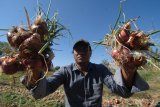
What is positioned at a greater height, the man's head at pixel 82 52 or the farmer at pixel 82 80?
the man's head at pixel 82 52

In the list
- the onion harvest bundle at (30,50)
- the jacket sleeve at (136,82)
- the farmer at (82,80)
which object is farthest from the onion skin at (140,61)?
the farmer at (82,80)

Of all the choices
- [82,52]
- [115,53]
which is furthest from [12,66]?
[82,52]

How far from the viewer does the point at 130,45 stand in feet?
6.84

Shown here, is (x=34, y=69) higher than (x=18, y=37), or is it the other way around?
(x=18, y=37)

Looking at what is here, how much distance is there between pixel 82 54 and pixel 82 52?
0.03 meters

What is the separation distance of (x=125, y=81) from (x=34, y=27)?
0.86 metres

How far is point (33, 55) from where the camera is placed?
6.81 feet

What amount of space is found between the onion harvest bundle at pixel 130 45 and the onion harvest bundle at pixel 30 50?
1.59 ft

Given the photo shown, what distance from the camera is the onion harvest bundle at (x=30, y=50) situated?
6.75 ft

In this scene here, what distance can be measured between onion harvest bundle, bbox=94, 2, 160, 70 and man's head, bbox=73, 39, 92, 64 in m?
0.89

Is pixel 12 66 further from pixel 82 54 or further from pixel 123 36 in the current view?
pixel 82 54

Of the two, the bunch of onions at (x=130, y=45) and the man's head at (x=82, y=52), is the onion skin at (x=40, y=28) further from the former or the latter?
the man's head at (x=82, y=52)

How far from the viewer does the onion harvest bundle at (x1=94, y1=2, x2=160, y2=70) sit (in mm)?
2020

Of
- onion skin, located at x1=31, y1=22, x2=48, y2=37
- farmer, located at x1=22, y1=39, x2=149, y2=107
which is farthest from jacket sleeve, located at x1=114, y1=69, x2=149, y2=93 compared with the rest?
onion skin, located at x1=31, y1=22, x2=48, y2=37
